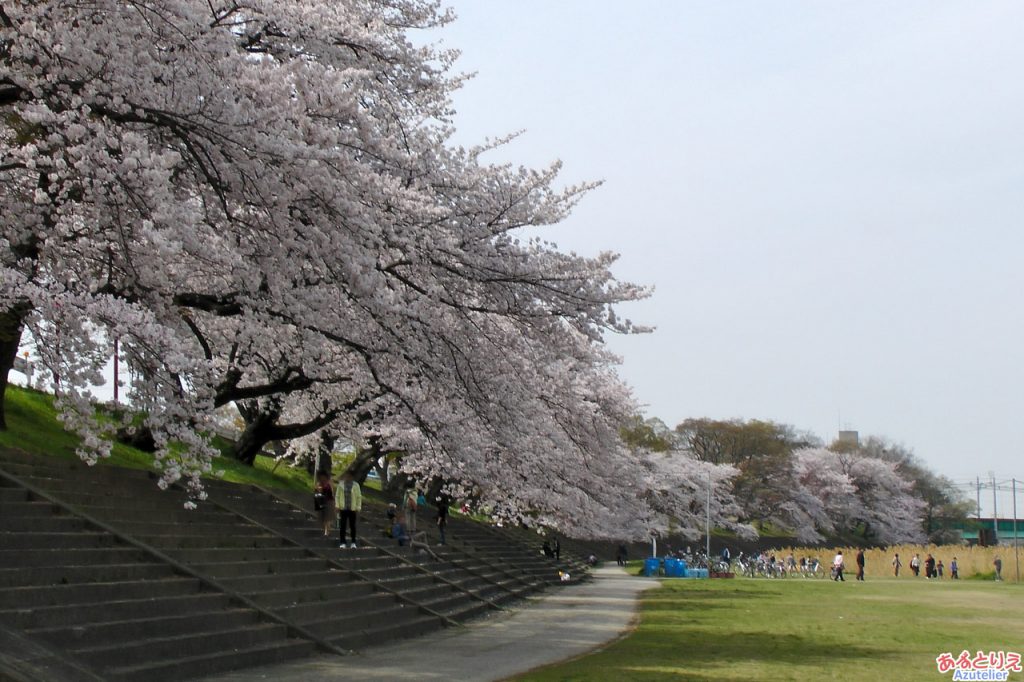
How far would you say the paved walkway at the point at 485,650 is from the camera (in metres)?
12.4

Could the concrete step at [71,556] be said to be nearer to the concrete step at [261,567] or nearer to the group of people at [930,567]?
the concrete step at [261,567]

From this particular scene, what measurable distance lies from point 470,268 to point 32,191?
18.2 ft

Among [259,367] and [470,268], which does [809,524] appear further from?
[470,268]

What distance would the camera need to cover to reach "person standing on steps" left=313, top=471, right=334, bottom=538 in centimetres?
2119

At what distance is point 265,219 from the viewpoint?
12.5 meters

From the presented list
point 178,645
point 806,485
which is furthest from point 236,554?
point 806,485

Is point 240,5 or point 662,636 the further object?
point 662,636

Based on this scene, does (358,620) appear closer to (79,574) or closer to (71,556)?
(71,556)

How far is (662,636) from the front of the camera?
1834 centimetres

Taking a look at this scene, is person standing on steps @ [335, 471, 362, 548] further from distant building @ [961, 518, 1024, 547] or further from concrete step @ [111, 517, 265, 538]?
distant building @ [961, 518, 1024, 547]

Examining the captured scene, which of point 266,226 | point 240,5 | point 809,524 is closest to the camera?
point 240,5

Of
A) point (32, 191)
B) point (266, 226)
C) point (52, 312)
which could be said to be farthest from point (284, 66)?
point (52, 312)

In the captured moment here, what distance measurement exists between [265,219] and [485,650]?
725cm

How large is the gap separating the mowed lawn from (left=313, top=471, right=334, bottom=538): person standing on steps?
650 cm
